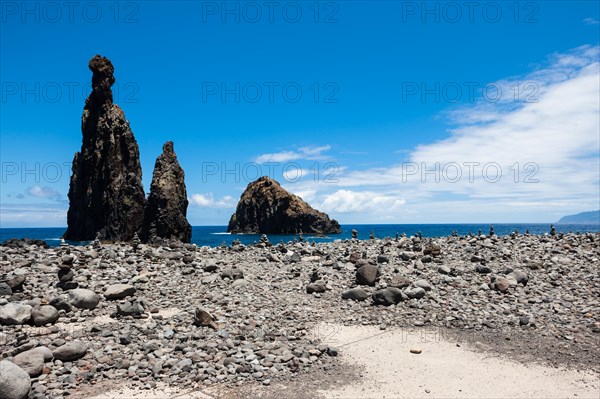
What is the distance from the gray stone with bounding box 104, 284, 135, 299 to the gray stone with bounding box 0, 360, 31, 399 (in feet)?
17.1

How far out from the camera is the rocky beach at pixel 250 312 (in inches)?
300

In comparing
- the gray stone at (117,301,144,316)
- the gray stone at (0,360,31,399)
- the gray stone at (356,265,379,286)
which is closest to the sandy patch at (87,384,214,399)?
the gray stone at (0,360,31,399)

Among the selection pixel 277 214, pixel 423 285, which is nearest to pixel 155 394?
pixel 423 285

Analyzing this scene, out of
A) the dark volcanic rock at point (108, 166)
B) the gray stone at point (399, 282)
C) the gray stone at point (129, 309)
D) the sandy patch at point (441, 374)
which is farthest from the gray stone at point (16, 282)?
the dark volcanic rock at point (108, 166)

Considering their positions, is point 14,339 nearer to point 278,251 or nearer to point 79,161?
point 278,251

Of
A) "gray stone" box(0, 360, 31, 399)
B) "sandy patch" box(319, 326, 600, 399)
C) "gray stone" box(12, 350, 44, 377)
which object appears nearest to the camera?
"gray stone" box(0, 360, 31, 399)

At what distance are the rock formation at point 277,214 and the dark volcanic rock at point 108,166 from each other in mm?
59836

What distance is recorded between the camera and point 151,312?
10.9 m

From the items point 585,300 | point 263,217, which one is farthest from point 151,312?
point 263,217

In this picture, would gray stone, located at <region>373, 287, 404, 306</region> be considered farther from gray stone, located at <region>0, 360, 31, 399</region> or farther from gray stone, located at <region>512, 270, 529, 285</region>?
gray stone, located at <region>0, 360, 31, 399</region>

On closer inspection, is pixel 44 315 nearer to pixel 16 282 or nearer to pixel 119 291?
pixel 119 291

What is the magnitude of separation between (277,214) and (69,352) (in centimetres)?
13640

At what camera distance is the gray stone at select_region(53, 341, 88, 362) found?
7762 millimetres

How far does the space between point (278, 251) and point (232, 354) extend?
37.5 feet
